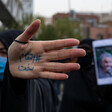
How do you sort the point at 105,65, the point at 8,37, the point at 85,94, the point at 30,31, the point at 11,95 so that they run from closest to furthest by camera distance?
the point at 30,31, the point at 11,95, the point at 8,37, the point at 105,65, the point at 85,94

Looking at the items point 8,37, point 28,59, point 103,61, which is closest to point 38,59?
point 28,59

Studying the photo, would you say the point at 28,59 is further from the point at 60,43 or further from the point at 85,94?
the point at 85,94

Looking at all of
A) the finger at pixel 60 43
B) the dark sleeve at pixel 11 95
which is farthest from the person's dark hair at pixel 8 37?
the finger at pixel 60 43

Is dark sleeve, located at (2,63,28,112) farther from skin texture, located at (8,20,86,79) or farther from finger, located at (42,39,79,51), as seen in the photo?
→ finger, located at (42,39,79,51)

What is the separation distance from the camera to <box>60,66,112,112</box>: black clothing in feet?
6.64

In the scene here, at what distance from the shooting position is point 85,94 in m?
2.15

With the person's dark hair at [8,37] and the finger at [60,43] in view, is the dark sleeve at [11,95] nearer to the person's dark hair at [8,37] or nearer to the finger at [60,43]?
the finger at [60,43]

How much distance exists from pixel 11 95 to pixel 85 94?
144cm

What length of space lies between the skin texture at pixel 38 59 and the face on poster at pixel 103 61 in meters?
0.96

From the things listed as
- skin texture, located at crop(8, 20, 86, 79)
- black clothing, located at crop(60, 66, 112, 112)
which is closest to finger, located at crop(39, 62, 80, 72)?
skin texture, located at crop(8, 20, 86, 79)

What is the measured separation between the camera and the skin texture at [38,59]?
83 centimetres

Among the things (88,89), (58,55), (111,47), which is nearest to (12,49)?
(58,55)

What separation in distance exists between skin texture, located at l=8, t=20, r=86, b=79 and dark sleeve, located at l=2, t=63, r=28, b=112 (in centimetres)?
5

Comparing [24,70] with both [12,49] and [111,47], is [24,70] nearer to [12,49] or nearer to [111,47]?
[12,49]
